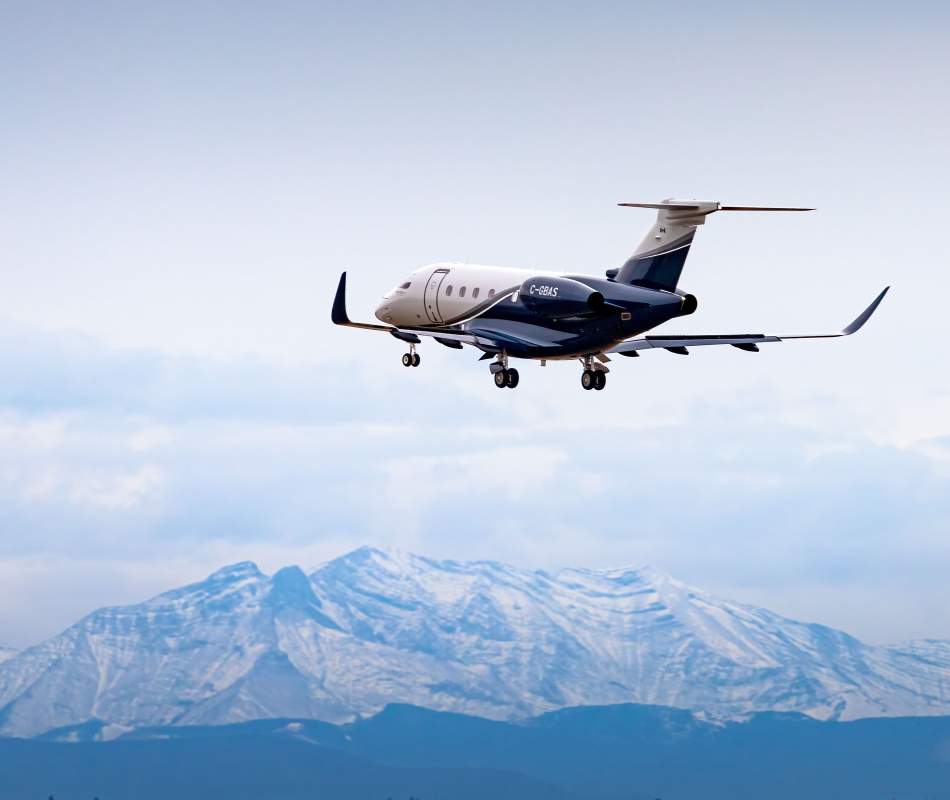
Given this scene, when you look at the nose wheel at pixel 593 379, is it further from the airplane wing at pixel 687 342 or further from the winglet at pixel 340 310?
the winglet at pixel 340 310

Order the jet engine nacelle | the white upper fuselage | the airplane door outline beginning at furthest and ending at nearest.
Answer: the airplane door outline → the white upper fuselage → the jet engine nacelle

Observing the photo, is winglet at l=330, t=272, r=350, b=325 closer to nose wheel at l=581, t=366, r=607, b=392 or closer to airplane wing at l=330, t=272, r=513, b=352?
airplane wing at l=330, t=272, r=513, b=352

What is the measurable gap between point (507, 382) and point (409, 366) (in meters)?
7.29

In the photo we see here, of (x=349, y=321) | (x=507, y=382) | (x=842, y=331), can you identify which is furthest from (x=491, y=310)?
(x=842, y=331)

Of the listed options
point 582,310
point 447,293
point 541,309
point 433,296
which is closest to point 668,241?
point 582,310

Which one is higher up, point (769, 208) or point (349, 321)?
point (769, 208)

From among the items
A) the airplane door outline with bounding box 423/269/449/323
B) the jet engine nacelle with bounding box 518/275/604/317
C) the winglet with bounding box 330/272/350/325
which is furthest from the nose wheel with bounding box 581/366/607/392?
the winglet with bounding box 330/272/350/325

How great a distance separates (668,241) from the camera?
255 ft

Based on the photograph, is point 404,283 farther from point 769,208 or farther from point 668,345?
point 769,208

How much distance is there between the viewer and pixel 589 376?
81.2 meters

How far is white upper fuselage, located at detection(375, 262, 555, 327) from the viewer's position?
83625mm

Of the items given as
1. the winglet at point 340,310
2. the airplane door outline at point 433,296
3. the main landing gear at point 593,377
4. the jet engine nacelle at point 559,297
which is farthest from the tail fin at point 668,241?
the winglet at point 340,310

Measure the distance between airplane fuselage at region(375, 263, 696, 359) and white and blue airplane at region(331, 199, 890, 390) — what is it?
0.04 meters

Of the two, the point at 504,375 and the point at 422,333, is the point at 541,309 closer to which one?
the point at 504,375
